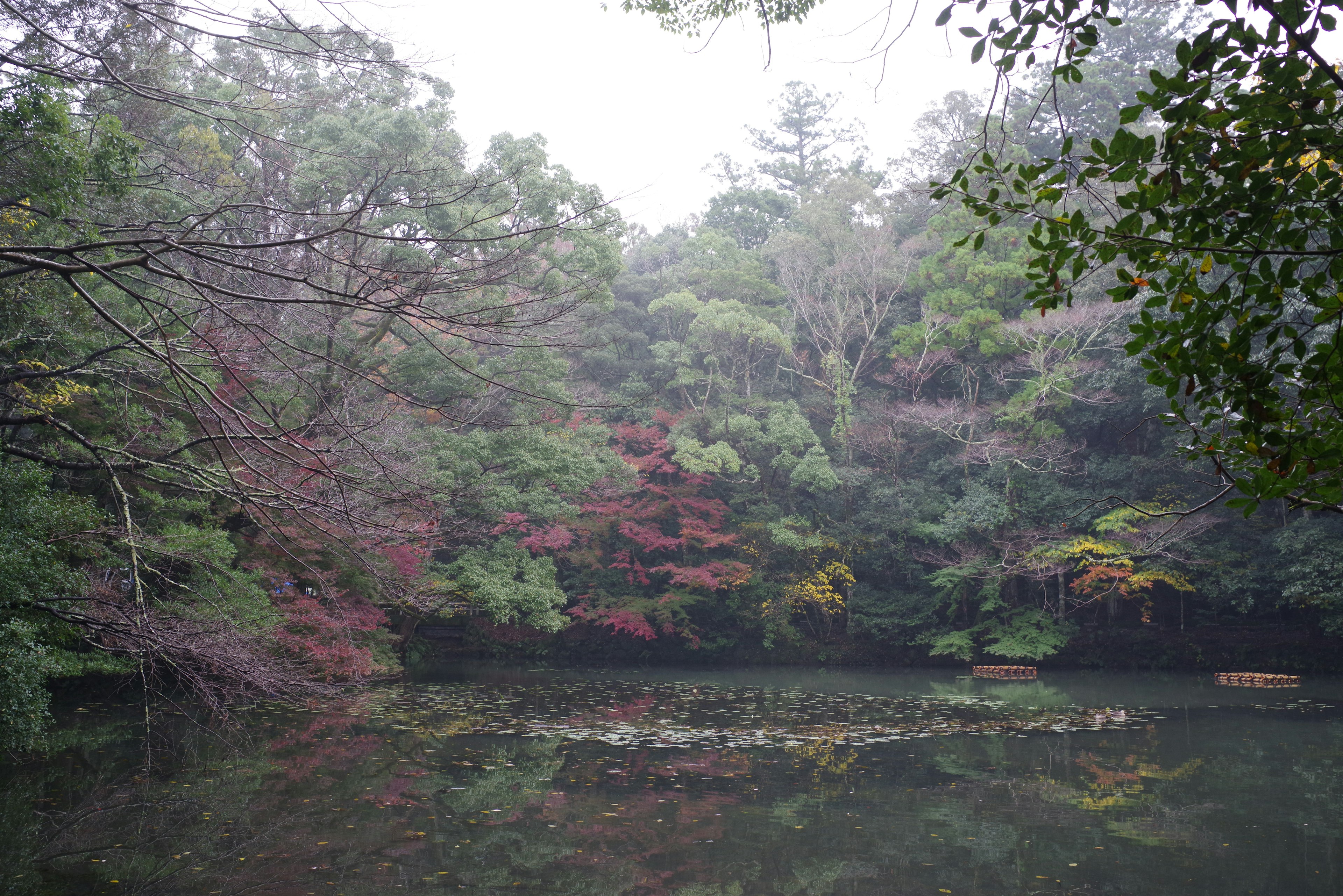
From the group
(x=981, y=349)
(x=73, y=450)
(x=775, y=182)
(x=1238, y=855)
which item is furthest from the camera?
(x=775, y=182)

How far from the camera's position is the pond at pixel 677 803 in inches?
160

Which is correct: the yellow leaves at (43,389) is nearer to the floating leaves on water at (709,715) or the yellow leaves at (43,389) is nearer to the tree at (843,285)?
the floating leaves on water at (709,715)

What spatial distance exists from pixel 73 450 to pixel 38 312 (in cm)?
146

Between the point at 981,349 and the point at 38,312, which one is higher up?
the point at 981,349

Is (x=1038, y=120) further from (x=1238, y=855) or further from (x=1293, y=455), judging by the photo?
(x=1293, y=455)

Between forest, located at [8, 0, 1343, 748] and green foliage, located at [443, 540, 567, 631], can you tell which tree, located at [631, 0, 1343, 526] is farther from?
green foliage, located at [443, 540, 567, 631]

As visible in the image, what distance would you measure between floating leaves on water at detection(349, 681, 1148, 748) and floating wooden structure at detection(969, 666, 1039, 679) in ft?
A: 10.2

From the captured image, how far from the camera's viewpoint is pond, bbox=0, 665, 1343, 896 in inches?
160

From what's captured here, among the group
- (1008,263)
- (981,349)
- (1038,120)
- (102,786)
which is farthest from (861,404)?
(102,786)

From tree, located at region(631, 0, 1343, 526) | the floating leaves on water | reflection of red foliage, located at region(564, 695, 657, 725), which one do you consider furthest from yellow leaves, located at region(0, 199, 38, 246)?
tree, located at region(631, 0, 1343, 526)

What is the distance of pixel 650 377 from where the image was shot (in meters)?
18.9

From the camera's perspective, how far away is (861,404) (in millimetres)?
18484

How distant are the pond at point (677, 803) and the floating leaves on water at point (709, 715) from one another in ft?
0.21

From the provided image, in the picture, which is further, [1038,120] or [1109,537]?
[1038,120]
